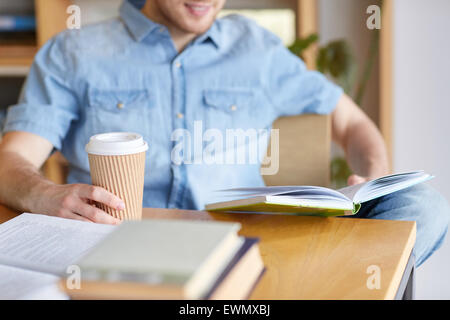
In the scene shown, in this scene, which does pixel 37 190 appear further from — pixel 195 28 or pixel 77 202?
pixel 195 28

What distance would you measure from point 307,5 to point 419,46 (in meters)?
0.44

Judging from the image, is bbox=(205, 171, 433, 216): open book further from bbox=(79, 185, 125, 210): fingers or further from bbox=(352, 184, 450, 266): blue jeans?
bbox=(79, 185, 125, 210): fingers

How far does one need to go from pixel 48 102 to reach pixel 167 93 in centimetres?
27

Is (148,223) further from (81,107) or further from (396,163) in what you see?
(396,163)

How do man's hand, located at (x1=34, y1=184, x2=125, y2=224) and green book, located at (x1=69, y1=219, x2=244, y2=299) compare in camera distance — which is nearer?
green book, located at (x1=69, y1=219, x2=244, y2=299)

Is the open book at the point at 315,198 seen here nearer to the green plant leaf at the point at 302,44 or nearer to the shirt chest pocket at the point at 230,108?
the shirt chest pocket at the point at 230,108

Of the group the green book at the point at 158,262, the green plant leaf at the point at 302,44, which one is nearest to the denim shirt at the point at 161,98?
the green plant leaf at the point at 302,44

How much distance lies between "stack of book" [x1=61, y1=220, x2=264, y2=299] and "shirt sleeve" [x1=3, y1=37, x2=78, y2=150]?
0.74 meters

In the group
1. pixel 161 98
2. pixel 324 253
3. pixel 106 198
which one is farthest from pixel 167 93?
pixel 324 253

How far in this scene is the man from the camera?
131 cm

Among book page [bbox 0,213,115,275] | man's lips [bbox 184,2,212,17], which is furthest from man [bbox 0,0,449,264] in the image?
book page [bbox 0,213,115,275]
